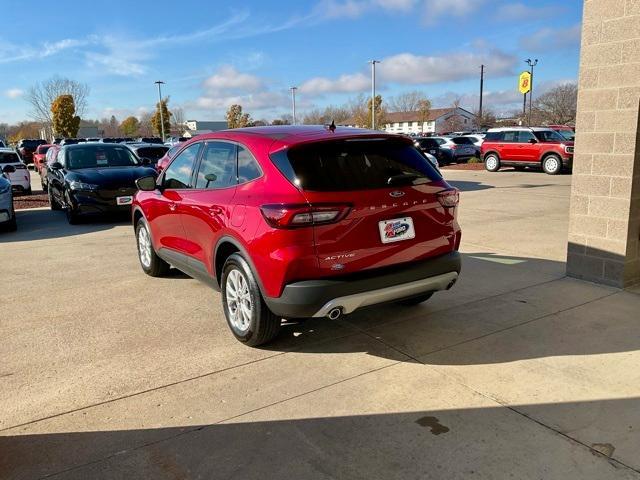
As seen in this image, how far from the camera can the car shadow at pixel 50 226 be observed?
9631 millimetres

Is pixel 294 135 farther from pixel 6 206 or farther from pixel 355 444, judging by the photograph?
pixel 6 206

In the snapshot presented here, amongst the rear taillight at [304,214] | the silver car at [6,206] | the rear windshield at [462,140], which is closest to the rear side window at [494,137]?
the rear windshield at [462,140]

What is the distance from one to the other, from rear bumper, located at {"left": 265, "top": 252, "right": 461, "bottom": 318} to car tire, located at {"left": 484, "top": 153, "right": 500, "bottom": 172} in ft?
63.7

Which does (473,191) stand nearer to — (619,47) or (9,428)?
(619,47)

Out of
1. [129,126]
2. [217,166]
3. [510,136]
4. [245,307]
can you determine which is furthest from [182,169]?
[129,126]

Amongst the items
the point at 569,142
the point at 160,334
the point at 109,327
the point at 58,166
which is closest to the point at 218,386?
the point at 160,334

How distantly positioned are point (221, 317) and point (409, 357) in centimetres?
191

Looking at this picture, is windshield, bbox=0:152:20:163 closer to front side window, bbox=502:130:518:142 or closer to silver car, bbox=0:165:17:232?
silver car, bbox=0:165:17:232

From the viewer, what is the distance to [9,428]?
126 inches

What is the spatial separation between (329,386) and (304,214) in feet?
3.87

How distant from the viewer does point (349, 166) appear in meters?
3.90

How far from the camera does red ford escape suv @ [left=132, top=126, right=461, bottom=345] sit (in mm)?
3641

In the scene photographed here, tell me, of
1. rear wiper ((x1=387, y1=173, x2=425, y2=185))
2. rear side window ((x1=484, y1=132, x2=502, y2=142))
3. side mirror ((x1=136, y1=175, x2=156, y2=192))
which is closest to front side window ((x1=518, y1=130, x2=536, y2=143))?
rear side window ((x1=484, y1=132, x2=502, y2=142))

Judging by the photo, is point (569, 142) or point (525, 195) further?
point (569, 142)
